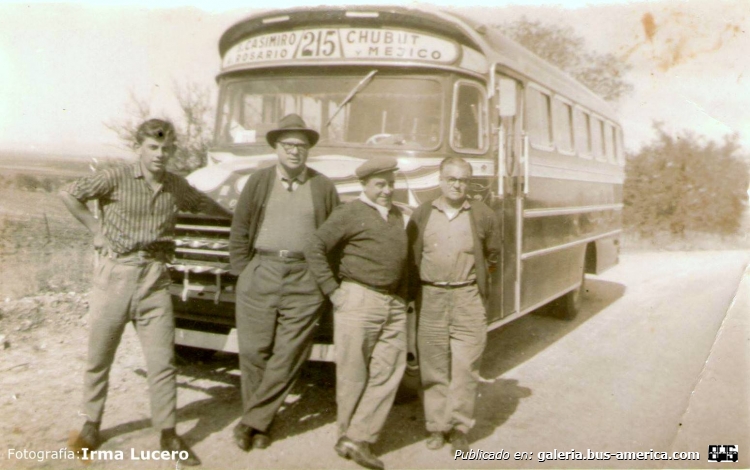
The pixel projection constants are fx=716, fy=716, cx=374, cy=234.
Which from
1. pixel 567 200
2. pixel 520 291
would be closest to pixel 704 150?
pixel 567 200

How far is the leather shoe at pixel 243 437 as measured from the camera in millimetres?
4133

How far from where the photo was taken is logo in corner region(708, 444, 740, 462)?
14.1 feet

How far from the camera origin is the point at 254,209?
416 cm

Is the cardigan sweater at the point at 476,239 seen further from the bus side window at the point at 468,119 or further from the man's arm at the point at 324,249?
the bus side window at the point at 468,119

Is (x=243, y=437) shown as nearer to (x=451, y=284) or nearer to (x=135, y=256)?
(x=135, y=256)

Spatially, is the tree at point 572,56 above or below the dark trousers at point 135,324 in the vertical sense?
above

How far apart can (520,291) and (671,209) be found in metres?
19.2

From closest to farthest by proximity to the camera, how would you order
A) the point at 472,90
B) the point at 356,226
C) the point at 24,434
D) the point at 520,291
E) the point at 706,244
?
the point at 356,226
the point at 24,434
the point at 472,90
the point at 520,291
the point at 706,244

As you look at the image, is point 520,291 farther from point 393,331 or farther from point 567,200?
point 393,331

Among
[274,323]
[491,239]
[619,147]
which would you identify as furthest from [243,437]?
[619,147]

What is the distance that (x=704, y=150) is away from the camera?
22938 mm

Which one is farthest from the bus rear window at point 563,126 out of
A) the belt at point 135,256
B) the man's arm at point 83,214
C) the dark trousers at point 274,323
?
the man's arm at point 83,214

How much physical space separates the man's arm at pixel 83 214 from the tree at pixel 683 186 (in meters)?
21.4

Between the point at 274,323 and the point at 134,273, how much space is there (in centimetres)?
83
